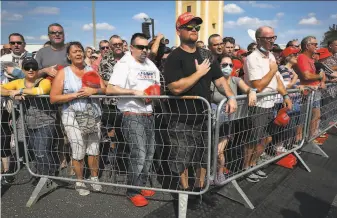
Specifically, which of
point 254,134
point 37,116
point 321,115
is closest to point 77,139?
point 37,116

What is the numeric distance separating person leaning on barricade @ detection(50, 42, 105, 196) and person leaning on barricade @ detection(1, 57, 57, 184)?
0.31 metres

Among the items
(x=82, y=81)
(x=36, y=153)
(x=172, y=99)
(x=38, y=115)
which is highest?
(x=82, y=81)

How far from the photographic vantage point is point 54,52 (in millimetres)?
3926

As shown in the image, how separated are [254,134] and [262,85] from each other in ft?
2.20

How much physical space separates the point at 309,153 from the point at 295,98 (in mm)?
1442

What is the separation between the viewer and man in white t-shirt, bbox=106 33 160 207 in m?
3.04

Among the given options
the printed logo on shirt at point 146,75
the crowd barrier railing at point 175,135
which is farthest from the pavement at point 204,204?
the printed logo on shirt at point 146,75

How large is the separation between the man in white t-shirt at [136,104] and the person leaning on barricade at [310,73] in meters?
2.90

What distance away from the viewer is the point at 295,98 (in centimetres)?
405

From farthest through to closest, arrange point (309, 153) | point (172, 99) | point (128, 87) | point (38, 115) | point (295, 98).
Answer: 1. point (309, 153)
2. point (295, 98)
3. point (38, 115)
4. point (128, 87)
5. point (172, 99)

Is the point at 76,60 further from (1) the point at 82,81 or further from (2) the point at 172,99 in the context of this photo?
(2) the point at 172,99

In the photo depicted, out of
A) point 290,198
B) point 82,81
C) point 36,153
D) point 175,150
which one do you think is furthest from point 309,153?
point 36,153

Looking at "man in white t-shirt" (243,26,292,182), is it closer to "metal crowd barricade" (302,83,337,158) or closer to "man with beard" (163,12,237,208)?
"man with beard" (163,12,237,208)

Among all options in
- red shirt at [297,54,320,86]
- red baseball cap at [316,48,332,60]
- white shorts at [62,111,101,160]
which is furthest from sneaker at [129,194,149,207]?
red baseball cap at [316,48,332,60]
